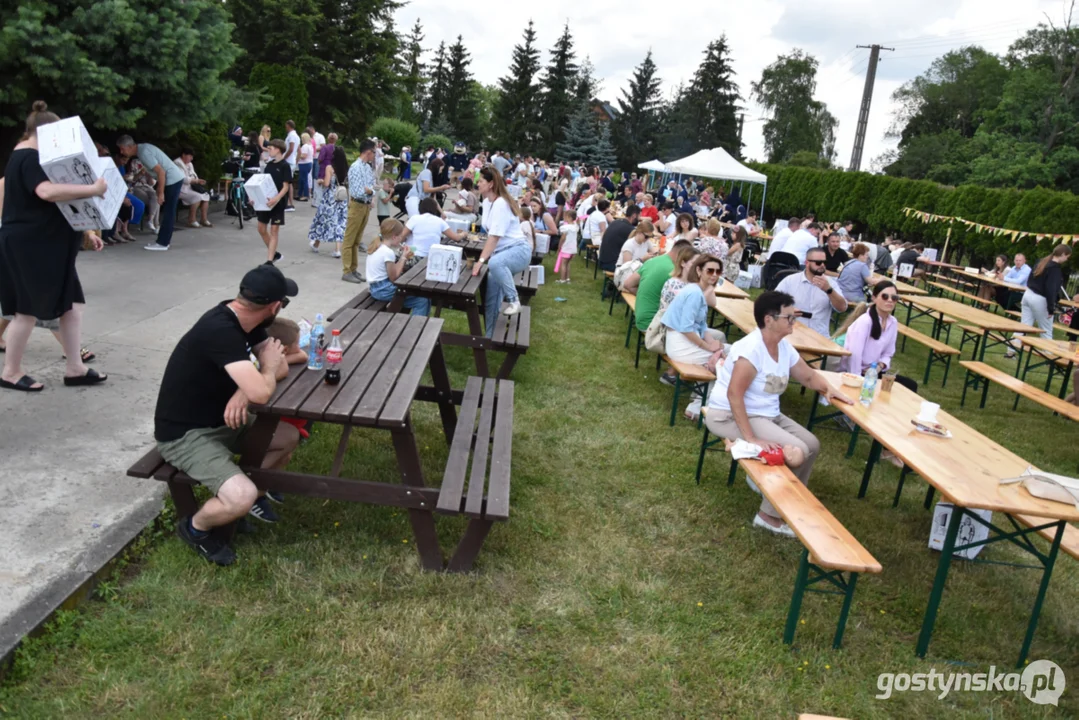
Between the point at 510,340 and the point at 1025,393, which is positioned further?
the point at 1025,393

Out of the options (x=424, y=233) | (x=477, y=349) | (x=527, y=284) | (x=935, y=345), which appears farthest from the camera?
(x=935, y=345)

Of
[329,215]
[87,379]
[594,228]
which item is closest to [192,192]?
[329,215]

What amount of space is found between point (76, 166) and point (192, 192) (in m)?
7.56

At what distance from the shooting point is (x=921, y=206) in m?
22.2

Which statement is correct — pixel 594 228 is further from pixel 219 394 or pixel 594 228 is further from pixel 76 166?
pixel 219 394

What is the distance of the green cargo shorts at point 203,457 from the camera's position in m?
3.22

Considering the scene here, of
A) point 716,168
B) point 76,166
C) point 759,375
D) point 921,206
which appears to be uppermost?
point 716,168

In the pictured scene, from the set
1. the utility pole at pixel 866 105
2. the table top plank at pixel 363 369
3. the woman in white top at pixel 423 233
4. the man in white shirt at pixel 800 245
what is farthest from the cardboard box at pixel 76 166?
the utility pole at pixel 866 105

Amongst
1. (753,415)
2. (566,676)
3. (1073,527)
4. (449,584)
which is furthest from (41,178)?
(1073,527)

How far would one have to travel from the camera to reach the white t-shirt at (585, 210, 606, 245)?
1438cm

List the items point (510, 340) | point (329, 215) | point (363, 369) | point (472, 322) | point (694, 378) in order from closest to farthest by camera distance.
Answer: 1. point (363, 369)
2. point (694, 378)
3. point (510, 340)
4. point (472, 322)
5. point (329, 215)

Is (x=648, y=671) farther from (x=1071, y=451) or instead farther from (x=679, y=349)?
(x=1071, y=451)

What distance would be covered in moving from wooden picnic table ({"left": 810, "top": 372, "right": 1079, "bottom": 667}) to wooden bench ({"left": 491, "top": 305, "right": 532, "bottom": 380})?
7.95 ft

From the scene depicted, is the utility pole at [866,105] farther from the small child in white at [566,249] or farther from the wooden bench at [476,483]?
the wooden bench at [476,483]
